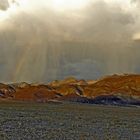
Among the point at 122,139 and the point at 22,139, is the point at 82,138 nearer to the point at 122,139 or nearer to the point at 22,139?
the point at 122,139

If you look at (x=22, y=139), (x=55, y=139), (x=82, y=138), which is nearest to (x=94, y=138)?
(x=82, y=138)

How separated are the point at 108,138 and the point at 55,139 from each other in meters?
11.3

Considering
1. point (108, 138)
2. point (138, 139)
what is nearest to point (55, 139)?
point (108, 138)

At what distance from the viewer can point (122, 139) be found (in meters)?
69.8

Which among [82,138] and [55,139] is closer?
[55,139]

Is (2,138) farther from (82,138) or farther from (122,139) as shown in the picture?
(122,139)

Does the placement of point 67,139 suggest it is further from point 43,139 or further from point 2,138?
point 2,138

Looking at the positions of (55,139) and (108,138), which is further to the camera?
(108,138)

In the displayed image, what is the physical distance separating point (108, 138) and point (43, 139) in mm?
13478

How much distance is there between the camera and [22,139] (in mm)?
62000

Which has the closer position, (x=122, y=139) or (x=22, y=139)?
(x=22, y=139)

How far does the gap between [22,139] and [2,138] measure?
3284 millimetres

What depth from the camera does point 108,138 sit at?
69.9m

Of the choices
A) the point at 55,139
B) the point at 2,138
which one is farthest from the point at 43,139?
the point at 2,138
